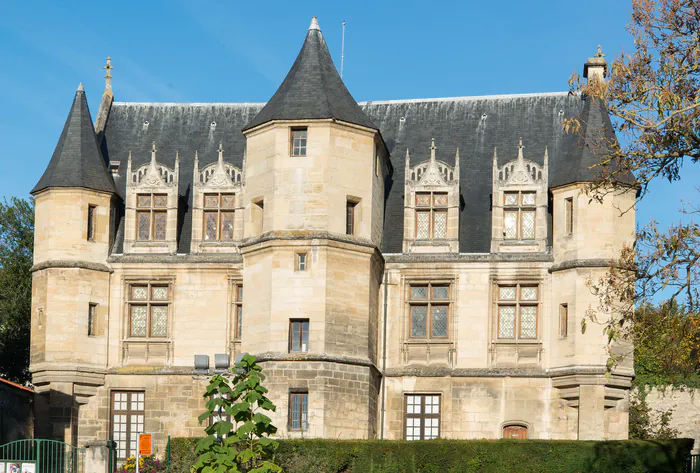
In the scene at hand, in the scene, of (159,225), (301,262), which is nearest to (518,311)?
(301,262)

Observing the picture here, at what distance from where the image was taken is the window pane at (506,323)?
3494 cm

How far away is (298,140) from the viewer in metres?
34.5

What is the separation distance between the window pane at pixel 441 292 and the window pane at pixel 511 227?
6.69 ft

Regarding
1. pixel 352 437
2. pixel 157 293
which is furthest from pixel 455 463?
pixel 157 293

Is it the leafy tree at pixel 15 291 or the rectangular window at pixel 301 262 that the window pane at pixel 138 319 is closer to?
the rectangular window at pixel 301 262

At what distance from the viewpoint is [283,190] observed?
111 ft

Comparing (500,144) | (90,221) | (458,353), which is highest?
(500,144)

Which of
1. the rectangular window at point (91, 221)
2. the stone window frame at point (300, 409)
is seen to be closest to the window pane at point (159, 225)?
the rectangular window at point (91, 221)

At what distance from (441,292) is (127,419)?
8669mm

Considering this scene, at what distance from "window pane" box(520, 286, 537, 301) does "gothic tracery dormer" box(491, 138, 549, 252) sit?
0.99 metres

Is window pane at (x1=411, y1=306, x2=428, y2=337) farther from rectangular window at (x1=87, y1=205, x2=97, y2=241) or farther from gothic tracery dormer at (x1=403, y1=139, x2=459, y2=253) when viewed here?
rectangular window at (x1=87, y1=205, x2=97, y2=241)

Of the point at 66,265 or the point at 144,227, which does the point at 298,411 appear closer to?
the point at 144,227

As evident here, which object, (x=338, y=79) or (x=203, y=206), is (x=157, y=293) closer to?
(x=203, y=206)

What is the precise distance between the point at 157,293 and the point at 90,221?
2.60 meters
